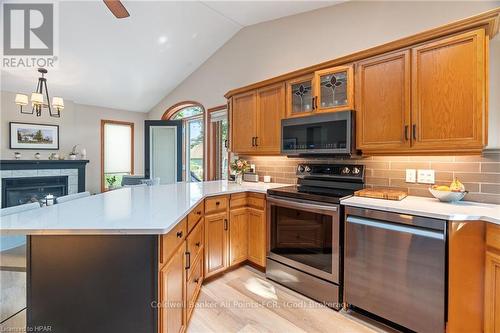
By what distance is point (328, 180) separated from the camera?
2570mm

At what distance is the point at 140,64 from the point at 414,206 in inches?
184

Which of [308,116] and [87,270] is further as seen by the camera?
[308,116]

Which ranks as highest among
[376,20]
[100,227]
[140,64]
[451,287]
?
[140,64]

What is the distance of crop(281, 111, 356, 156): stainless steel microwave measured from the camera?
2.18m

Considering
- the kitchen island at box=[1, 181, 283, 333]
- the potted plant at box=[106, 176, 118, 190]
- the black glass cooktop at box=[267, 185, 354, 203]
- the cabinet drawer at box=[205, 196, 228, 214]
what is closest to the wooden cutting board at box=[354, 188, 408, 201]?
the black glass cooktop at box=[267, 185, 354, 203]

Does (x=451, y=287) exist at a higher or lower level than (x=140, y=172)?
lower

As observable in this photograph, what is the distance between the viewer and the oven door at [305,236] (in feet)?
6.56

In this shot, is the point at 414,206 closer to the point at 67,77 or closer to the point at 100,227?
the point at 100,227

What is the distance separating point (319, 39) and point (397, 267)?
258 centimetres

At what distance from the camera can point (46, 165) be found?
15.8ft

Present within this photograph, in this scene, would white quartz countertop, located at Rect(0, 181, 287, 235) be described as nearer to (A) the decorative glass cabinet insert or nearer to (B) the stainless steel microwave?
(B) the stainless steel microwave

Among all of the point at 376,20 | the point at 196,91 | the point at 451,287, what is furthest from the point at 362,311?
the point at 196,91

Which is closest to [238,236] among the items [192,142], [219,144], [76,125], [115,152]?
[219,144]

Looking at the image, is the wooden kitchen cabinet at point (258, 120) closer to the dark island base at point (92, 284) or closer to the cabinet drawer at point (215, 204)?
the cabinet drawer at point (215, 204)
